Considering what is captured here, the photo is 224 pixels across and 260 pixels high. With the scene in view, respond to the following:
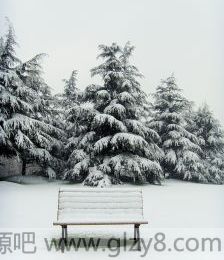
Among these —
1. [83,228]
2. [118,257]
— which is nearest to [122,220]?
[118,257]

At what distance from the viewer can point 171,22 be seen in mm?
11398

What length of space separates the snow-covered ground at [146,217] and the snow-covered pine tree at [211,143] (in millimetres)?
1636

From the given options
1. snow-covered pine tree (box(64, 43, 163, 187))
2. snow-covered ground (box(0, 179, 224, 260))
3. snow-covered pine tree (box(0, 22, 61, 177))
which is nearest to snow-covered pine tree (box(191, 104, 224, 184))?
snow-covered ground (box(0, 179, 224, 260))

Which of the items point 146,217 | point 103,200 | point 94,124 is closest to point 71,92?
point 94,124

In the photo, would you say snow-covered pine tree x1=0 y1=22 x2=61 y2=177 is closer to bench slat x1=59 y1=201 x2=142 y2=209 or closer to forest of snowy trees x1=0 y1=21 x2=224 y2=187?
forest of snowy trees x1=0 y1=21 x2=224 y2=187

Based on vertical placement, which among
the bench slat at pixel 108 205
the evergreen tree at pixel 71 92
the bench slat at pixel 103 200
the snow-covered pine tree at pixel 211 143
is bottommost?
the bench slat at pixel 108 205

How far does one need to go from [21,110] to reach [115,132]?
3.18 meters

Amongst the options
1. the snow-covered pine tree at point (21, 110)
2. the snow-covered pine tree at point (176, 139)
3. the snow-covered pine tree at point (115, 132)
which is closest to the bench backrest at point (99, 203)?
the snow-covered pine tree at point (115, 132)

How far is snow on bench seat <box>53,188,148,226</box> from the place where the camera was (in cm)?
601

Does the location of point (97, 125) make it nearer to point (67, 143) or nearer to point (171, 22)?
point (67, 143)

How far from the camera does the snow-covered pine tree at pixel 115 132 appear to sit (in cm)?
1295

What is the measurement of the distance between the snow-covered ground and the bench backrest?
1.56 feet

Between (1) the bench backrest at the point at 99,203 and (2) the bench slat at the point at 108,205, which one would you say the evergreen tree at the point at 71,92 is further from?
(2) the bench slat at the point at 108,205

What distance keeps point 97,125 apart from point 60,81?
1.87 metres
